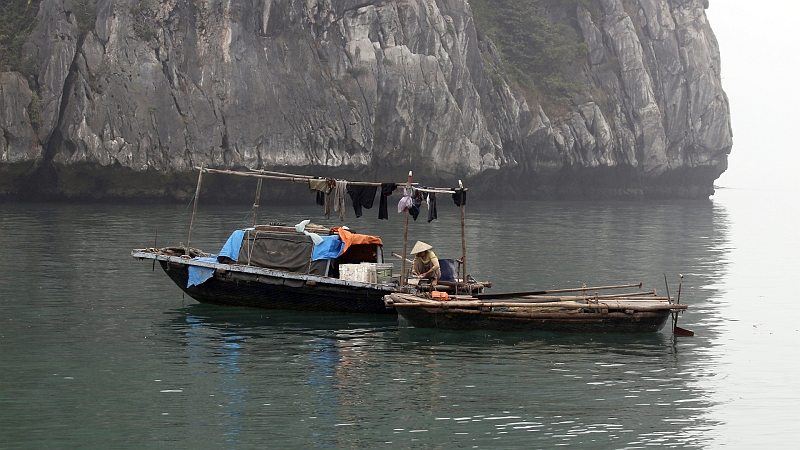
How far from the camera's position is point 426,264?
23.5 meters

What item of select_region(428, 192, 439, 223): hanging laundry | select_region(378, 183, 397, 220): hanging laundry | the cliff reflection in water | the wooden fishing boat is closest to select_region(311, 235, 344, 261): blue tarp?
the wooden fishing boat

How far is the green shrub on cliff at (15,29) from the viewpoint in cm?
5769

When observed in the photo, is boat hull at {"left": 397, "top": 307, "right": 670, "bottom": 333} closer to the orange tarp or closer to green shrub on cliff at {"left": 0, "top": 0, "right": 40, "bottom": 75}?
the orange tarp

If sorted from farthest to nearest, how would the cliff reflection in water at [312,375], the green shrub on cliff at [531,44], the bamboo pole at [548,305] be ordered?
the green shrub on cliff at [531,44] < the bamboo pole at [548,305] < the cliff reflection in water at [312,375]

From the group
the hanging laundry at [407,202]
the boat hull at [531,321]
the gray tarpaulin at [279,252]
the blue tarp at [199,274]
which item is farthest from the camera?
the blue tarp at [199,274]

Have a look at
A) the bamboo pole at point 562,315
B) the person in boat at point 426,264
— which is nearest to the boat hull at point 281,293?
the person in boat at point 426,264

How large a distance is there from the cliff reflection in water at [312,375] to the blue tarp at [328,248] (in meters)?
1.44

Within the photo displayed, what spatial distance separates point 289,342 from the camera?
2023 cm

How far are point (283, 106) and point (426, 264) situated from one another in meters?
41.1

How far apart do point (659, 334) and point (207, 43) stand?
45.4 metres

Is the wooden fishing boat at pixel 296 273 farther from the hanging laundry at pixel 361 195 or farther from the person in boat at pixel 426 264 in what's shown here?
the hanging laundry at pixel 361 195

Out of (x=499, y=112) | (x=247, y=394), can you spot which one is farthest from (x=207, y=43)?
(x=247, y=394)

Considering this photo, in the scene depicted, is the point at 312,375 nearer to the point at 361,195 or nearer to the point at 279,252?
the point at 279,252

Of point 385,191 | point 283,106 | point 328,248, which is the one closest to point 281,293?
point 328,248
